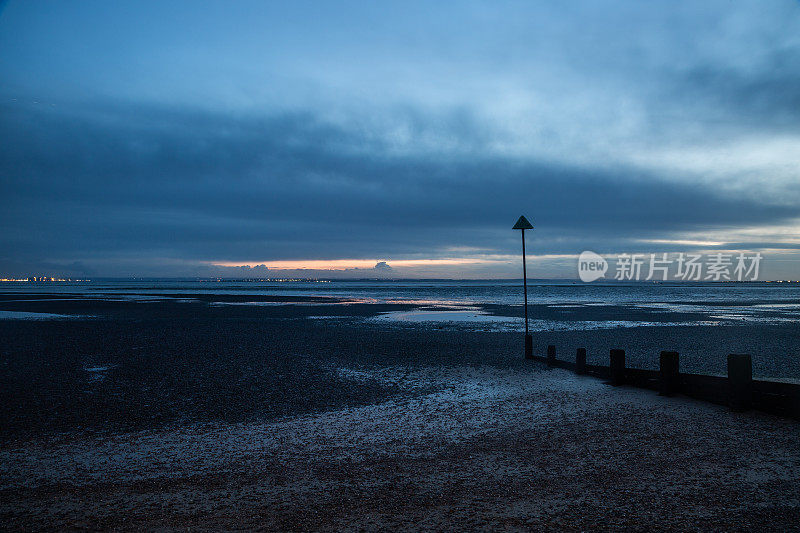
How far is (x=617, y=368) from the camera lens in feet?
43.1

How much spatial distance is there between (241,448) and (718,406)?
9.51m

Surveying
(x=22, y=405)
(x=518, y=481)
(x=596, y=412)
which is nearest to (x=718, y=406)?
(x=596, y=412)

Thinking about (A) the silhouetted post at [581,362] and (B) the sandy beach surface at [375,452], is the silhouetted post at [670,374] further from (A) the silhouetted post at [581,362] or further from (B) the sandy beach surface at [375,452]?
(A) the silhouetted post at [581,362]

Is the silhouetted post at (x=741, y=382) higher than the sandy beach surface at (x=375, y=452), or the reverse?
the silhouetted post at (x=741, y=382)

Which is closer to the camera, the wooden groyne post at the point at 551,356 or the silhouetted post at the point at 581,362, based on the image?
the silhouetted post at the point at 581,362

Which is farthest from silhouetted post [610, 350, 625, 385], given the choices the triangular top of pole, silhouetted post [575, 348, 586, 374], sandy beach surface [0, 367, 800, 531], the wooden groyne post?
the triangular top of pole

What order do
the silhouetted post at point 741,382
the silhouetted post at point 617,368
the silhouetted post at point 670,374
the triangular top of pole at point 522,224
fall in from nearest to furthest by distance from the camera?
the silhouetted post at point 741,382 < the silhouetted post at point 670,374 < the silhouetted post at point 617,368 < the triangular top of pole at point 522,224

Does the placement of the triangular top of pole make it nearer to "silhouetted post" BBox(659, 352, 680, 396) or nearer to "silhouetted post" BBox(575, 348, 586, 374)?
"silhouetted post" BBox(575, 348, 586, 374)

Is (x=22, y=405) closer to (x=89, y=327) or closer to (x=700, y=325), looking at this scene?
(x=89, y=327)

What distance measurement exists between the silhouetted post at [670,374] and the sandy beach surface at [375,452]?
59cm

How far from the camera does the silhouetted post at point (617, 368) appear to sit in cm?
1306

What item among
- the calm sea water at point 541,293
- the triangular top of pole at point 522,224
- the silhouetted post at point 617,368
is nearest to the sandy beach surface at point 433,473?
the silhouetted post at point 617,368

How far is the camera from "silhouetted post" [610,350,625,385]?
13.1 metres

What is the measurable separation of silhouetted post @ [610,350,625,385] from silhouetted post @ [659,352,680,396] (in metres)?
1.41
